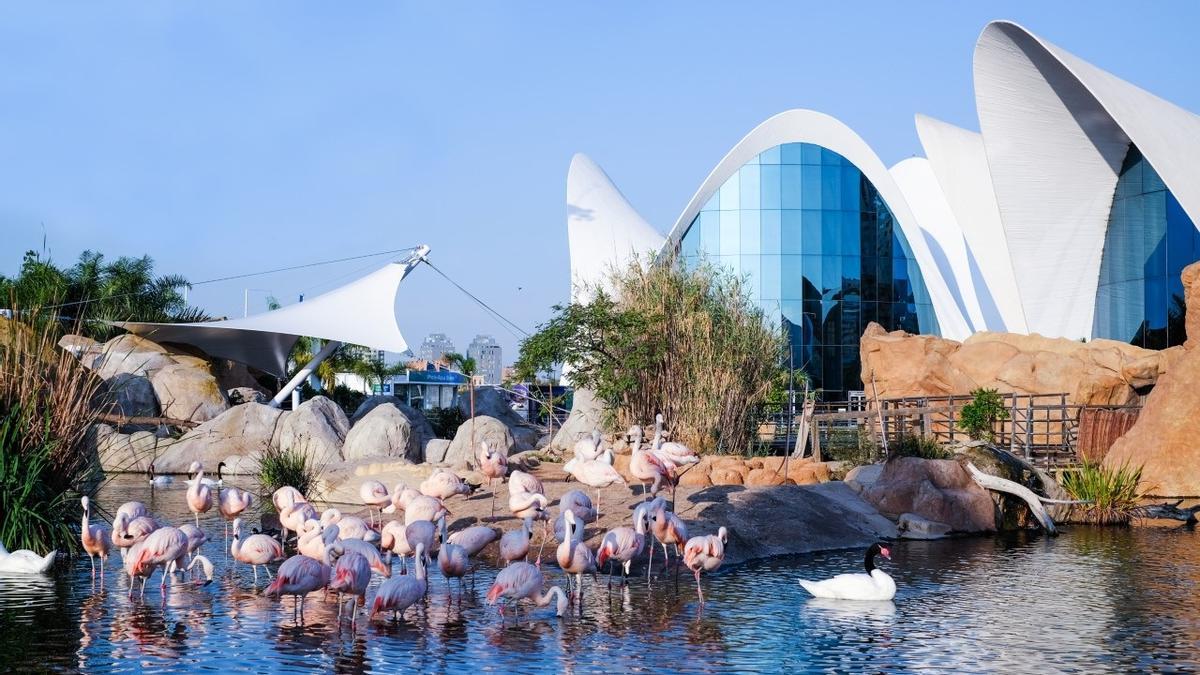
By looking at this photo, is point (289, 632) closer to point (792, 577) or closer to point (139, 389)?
point (792, 577)

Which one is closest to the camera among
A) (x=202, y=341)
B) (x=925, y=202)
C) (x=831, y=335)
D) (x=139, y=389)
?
(x=139, y=389)

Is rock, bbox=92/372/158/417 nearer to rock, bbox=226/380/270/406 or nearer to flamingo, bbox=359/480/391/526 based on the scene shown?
rock, bbox=226/380/270/406

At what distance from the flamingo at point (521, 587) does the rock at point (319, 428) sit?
50.9 ft

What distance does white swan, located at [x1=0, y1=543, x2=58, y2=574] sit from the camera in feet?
31.0

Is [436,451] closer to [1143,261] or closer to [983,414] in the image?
[983,414]

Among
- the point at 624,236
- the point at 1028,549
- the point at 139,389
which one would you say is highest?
the point at 624,236

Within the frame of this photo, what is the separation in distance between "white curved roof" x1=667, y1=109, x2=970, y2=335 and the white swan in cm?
3079

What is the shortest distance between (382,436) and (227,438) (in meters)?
4.77

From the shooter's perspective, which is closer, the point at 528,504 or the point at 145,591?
the point at 145,591

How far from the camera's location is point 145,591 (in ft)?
30.1

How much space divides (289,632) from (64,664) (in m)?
1.43

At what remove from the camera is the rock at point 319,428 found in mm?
23406

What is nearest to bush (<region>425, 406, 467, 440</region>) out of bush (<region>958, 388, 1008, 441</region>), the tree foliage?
the tree foliage

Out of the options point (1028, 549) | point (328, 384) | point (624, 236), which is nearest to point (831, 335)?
point (624, 236)
